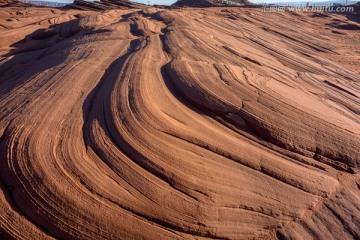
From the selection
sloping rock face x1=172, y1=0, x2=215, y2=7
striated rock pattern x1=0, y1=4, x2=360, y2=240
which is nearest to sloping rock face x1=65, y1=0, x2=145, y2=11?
sloping rock face x1=172, y1=0, x2=215, y2=7

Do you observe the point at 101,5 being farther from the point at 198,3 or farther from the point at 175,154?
the point at 175,154

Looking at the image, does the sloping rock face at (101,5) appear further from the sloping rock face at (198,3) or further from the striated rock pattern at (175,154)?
the striated rock pattern at (175,154)

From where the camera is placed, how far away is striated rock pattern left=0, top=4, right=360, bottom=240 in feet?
12.0

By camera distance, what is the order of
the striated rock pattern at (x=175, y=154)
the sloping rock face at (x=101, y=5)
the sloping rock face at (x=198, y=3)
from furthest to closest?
1. the sloping rock face at (x=198, y=3)
2. the sloping rock face at (x=101, y=5)
3. the striated rock pattern at (x=175, y=154)

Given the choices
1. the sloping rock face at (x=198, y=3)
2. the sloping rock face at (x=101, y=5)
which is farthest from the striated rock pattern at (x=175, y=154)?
the sloping rock face at (x=198, y=3)

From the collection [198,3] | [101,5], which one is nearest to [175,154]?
[101,5]

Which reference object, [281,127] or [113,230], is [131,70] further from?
[113,230]

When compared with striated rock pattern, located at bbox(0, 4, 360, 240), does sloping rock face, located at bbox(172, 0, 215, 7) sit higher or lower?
higher

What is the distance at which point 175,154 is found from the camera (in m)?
4.39

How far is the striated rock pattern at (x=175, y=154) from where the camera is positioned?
3.67m

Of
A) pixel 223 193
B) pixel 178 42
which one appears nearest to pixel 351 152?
pixel 223 193

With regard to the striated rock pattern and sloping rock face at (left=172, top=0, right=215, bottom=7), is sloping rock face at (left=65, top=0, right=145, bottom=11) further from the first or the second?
the striated rock pattern

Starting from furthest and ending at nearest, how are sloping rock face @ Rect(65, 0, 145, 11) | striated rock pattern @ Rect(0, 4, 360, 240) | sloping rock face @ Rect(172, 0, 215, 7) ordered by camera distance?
sloping rock face @ Rect(172, 0, 215, 7) → sloping rock face @ Rect(65, 0, 145, 11) → striated rock pattern @ Rect(0, 4, 360, 240)

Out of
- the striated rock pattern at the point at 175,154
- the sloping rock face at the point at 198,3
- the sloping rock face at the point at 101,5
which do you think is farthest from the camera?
the sloping rock face at the point at 198,3
